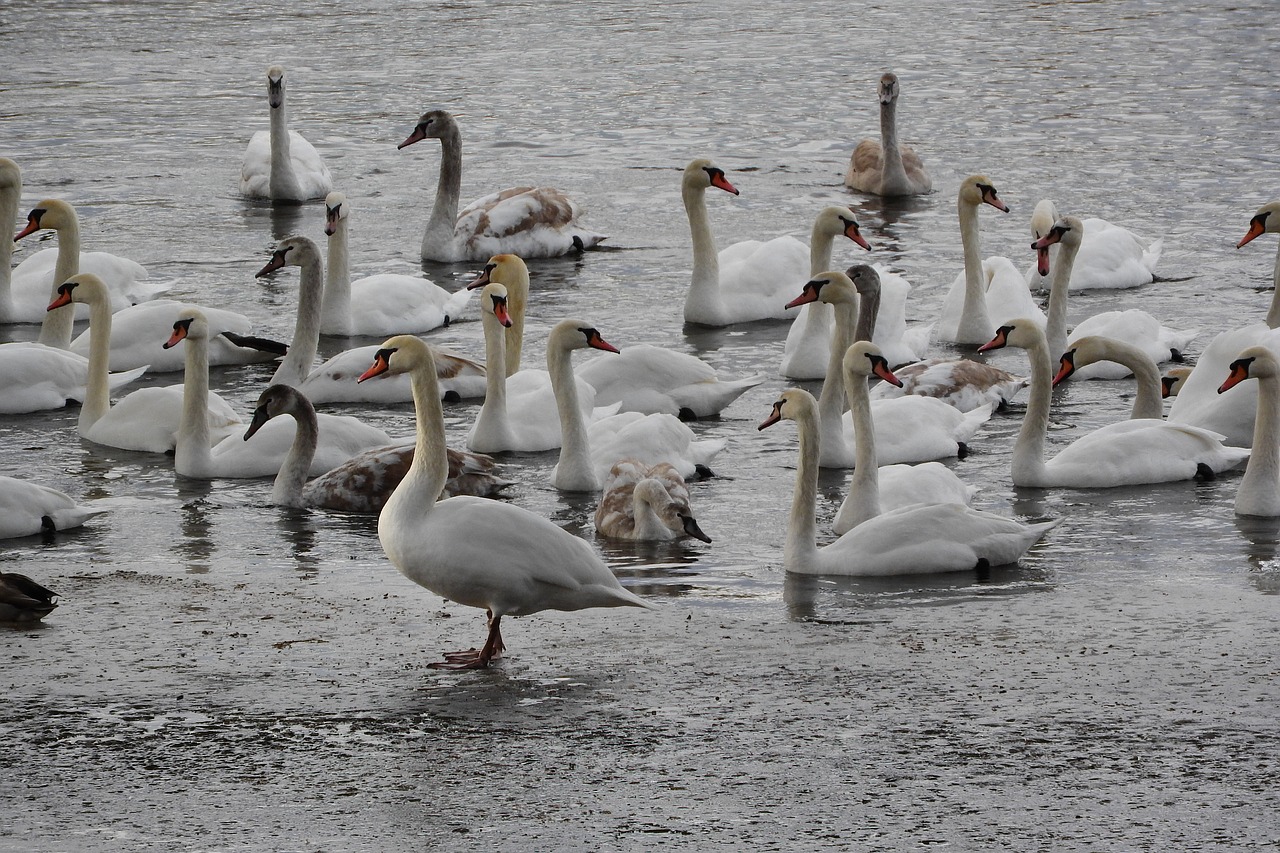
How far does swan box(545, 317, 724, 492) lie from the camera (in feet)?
33.8

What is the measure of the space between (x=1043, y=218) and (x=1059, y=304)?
2472 millimetres

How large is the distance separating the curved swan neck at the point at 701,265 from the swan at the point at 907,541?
17.7ft

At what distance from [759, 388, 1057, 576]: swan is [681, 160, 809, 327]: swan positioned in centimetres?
543

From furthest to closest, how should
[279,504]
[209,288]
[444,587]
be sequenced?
[209,288] → [279,504] → [444,587]

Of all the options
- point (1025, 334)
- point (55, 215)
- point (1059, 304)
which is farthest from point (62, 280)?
point (1025, 334)

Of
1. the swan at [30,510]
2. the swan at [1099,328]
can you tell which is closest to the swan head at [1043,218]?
the swan at [1099,328]

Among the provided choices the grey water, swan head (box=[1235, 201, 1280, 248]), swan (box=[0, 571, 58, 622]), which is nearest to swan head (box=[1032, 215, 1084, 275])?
the grey water

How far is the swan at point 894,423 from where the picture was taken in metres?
10.8

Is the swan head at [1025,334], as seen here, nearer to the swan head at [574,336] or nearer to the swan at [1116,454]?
the swan at [1116,454]

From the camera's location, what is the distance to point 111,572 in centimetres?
888

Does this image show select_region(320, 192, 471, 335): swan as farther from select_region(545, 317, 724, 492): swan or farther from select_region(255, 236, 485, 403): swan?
select_region(545, 317, 724, 492): swan

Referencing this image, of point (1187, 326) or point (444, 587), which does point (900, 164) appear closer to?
point (1187, 326)

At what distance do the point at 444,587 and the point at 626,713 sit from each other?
0.92 metres

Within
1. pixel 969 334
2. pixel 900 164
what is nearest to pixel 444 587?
pixel 969 334
